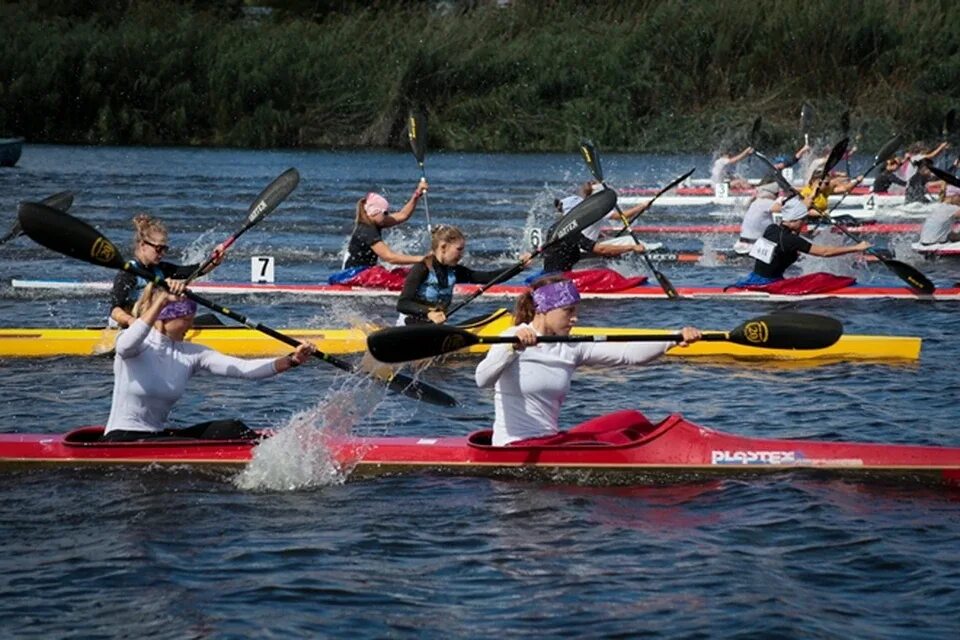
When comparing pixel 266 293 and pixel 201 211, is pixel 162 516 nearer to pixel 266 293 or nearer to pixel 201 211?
pixel 266 293

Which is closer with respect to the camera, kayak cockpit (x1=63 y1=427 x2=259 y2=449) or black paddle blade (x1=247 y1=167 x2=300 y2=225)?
kayak cockpit (x1=63 y1=427 x2=259 y2=449)

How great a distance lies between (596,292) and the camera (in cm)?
2034

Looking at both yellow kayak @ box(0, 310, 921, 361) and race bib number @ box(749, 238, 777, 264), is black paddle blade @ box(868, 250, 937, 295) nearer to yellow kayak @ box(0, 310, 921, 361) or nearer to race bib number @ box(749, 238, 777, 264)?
race bib number @ box(749, 238, 777, 264)

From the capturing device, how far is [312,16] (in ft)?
212

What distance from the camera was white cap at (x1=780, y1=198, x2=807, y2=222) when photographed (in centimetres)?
1894

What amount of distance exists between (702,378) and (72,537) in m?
7.21

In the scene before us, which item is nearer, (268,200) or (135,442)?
(135,442)

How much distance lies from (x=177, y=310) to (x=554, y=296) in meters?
2.44

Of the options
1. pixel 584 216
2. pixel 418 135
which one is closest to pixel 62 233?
pixel 584 216

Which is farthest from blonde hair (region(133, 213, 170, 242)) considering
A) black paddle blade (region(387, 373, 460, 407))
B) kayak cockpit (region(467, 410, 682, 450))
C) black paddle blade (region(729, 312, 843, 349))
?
black paddle blade (region(729, 312, 843, 349))

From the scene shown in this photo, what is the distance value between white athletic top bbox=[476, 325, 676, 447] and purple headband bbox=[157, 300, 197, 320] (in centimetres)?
193

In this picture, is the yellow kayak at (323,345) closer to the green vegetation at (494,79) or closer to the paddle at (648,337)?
the paddle at (648,337)

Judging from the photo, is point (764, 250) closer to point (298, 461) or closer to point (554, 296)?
point (554, 296)

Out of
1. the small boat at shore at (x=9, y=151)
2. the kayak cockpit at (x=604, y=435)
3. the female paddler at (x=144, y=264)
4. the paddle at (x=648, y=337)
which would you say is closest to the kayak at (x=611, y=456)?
the kayak cockpit at (x=604, y=435)
